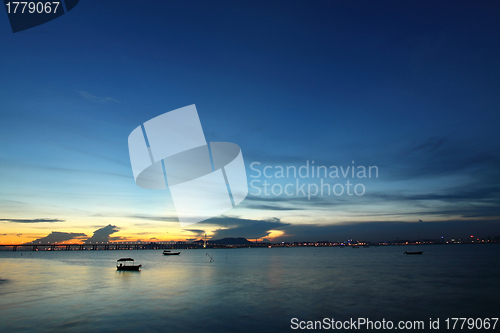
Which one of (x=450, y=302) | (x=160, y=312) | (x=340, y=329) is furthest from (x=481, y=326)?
(x=160, y=312)

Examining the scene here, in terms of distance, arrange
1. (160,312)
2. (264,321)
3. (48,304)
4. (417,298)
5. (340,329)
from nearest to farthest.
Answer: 1. (340,329)
2. (264,321)
3. (160,312)
4. (48,304)
5. (417,298)

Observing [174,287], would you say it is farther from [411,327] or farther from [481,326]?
[481,326]

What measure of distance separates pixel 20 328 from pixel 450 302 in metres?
37.8

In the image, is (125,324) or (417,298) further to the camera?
(417,298)

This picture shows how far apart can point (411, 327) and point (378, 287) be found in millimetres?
18086

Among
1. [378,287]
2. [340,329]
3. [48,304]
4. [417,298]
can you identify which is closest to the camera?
[340,329]

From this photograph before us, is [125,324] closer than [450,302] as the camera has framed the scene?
Yes

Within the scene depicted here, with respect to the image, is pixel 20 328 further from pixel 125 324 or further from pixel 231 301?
pixel 231 301

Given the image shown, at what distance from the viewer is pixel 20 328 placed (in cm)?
2091

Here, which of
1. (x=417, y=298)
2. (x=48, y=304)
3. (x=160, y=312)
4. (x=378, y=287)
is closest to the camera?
(x=160, y=312)

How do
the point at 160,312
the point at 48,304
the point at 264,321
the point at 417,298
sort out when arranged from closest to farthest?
the point at 264,321
the point at 160,312
the point at 48,304
the point at 417,298

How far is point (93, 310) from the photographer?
2623 cm

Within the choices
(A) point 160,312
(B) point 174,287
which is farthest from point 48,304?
(B) point 174,287

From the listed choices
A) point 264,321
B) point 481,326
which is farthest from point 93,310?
point 481,326
